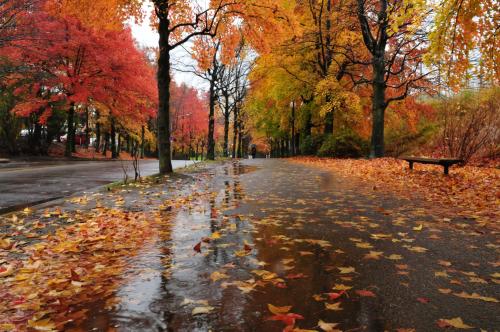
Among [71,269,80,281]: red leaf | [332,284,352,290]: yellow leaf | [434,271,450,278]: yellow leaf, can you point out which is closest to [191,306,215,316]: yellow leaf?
[332,284,352,290]: yellow leaf

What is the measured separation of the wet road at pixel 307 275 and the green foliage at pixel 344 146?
60.7 feet

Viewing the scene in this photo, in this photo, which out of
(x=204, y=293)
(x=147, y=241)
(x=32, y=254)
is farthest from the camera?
(x=147, y=241)

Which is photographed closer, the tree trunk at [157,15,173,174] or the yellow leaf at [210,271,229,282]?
the yellow leaf at [210,271,229,282]

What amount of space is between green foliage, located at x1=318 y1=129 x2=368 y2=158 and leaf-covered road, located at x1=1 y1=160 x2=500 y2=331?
1828 cm

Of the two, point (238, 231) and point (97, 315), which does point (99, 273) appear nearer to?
point (97, 315)

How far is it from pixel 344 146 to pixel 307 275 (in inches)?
859

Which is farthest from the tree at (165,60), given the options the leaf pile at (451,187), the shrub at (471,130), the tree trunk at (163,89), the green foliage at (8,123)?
the green foliage at (8,123)

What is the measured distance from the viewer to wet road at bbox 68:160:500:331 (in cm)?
275

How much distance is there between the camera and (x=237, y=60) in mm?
35781

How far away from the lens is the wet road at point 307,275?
2.75 meters

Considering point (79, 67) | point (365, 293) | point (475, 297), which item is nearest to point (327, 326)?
point (365, 293)

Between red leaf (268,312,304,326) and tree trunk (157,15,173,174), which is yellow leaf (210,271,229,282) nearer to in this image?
red leaf (268,312,304,326)

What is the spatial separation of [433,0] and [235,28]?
7.88m

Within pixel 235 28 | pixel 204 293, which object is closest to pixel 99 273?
pixel 204 293
